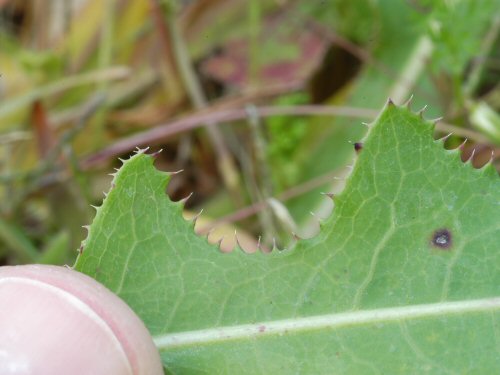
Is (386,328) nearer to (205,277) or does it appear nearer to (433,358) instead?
(433,358)

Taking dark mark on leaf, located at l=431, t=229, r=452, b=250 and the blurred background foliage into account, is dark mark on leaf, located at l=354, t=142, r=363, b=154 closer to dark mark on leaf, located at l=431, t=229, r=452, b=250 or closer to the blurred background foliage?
dark mark on leaf, located at l=431, t=229, r=452, b=250

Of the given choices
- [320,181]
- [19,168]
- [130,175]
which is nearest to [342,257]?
[130,175]

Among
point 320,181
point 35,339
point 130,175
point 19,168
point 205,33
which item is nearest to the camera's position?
point 35,339

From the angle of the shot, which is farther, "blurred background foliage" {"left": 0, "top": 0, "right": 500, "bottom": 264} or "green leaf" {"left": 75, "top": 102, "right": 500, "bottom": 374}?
"blurred background foliage" {"left": 0, "top": 0, "right": 500, "bottom": 264}

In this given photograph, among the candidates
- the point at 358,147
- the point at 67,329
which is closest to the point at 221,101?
the point at 358,147

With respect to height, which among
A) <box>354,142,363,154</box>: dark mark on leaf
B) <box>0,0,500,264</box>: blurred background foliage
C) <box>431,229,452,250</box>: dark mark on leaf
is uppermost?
<box>354,142,363,154</box>: dark mark on leaf

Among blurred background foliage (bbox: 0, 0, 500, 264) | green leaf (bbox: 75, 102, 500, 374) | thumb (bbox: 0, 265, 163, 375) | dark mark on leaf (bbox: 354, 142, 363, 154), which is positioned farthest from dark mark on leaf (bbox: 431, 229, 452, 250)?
blurred background foliage (bbox: 0, 0, 500, 264)

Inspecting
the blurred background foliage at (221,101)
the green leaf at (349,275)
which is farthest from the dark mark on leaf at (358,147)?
the blurred background foliage at (221,101)
